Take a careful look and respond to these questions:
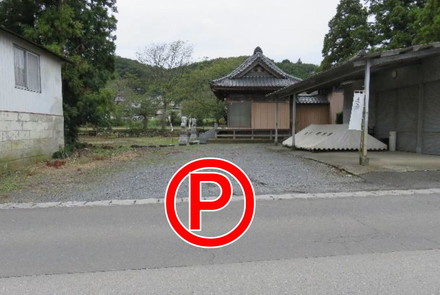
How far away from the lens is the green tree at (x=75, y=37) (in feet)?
49.1

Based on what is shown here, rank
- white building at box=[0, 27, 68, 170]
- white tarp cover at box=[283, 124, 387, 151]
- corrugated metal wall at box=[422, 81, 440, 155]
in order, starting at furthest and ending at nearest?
white tarp cover at box=[283, 124, 387, 151]
corrugated metal wall at box=[422, 81, 440, 155]
white building at box=[0, 27, 68, 170]

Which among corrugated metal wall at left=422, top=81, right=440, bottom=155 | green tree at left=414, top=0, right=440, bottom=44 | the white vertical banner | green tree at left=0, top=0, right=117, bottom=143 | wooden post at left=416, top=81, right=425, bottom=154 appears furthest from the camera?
green tree at left=0, top=0, right=117, bottom=143

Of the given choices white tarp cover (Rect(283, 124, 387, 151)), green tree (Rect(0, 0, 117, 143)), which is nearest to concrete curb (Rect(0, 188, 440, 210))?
white tarp cover (Rect(283, 124, 387, 151))

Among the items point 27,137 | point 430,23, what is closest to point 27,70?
point 27,137

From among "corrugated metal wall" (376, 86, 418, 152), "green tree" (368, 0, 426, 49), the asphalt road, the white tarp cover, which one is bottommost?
the asphalt road

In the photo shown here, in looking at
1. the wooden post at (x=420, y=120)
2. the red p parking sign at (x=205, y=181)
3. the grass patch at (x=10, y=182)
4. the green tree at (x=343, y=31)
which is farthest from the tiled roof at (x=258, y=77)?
the red p parking sign at (x=205, y=181)

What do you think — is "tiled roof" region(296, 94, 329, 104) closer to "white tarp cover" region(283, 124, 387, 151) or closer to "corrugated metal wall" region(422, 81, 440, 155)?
"white tarp cover" region(283, 124, 387, 151)

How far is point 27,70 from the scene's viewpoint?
10898 millimetres

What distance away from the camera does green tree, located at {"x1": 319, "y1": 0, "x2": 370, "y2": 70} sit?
23188 millimetres

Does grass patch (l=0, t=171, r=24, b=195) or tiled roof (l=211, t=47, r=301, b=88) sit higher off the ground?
tiled roof (l=211, t=47, r=301, b=88)

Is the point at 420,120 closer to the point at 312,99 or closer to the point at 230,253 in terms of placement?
the point at 230,253

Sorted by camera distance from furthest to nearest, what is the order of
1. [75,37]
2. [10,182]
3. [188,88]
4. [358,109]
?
[188,88] < [75,37] < [358,109] < [10,182]

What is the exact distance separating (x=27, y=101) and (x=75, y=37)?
690 centimetres

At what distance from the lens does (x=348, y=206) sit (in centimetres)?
566
